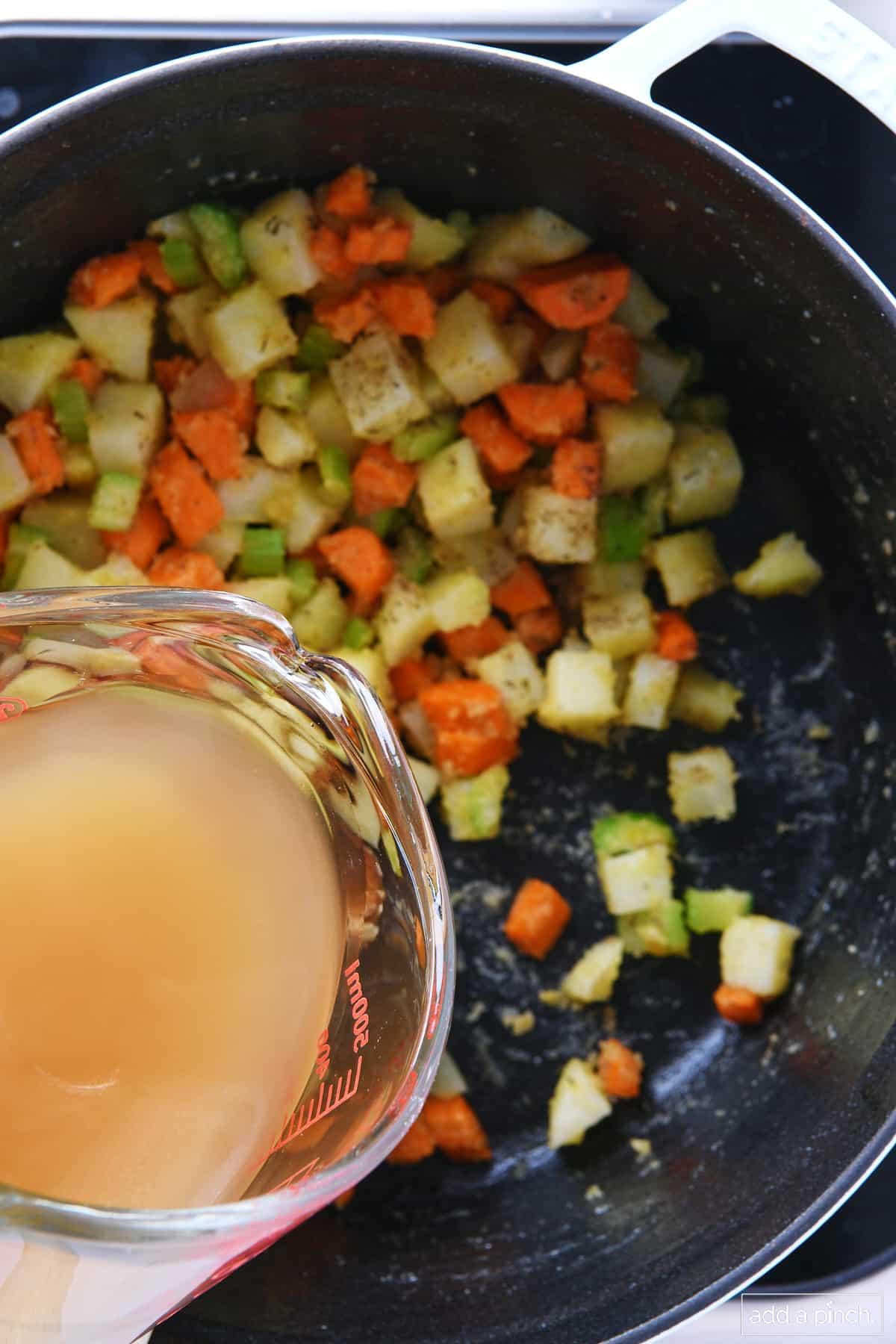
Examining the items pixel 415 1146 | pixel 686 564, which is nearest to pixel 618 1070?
pixel 415 1146

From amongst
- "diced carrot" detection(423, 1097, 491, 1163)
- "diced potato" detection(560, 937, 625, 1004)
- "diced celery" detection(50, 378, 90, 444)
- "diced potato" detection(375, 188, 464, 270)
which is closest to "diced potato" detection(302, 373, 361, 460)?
"diced potato" detection(375, 188, 464, 270)

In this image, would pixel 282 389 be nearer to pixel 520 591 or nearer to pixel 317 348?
pixel 317 348

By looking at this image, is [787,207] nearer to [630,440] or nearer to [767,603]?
[630,440]

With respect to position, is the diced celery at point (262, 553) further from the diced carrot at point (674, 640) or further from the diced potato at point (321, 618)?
the diced carrot at point (674, 640)

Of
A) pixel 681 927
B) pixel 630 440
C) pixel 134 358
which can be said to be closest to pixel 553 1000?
pixel 681 927

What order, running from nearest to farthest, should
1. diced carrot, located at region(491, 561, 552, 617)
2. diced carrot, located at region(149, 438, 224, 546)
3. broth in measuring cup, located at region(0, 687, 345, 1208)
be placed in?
broth in measuring cup, located at region(0, 687, 345, 1208)
diced carrot, located at region(149, 438, 224, 546)
diced carrot, located at region(491, 561, 552, 617)

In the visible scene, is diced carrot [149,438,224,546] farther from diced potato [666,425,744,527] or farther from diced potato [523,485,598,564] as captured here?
diced potato [666,425,744,527]
